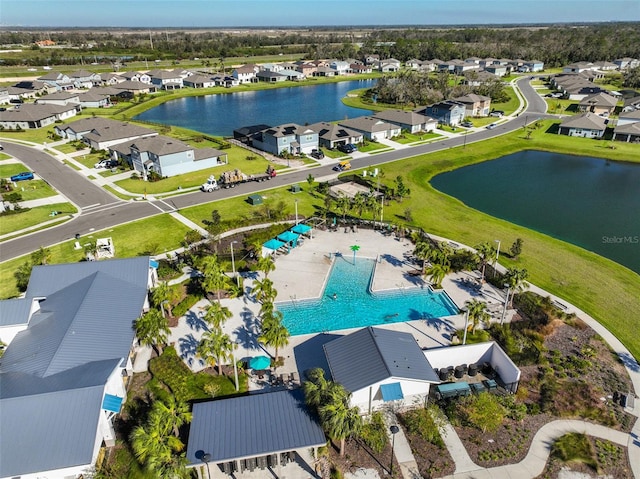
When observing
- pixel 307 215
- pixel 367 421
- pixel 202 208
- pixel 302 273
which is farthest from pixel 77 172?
pixel 367 421

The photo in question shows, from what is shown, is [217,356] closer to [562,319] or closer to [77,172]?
[562,319]

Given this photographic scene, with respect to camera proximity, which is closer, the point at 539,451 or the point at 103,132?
the point at 539,451

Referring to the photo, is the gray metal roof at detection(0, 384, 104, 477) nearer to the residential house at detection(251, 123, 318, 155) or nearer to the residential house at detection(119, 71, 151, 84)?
the residential house at detection(251, 123, 318, 155)

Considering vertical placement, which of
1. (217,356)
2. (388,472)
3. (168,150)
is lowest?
(388,472)

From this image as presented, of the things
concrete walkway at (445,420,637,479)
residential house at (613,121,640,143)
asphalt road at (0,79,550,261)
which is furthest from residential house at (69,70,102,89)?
concrete walkway at (445,420,637,479)

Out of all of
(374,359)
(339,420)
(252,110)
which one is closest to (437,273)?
(374,359)

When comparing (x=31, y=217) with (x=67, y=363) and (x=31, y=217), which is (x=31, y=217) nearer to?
(x=31, y=217)
